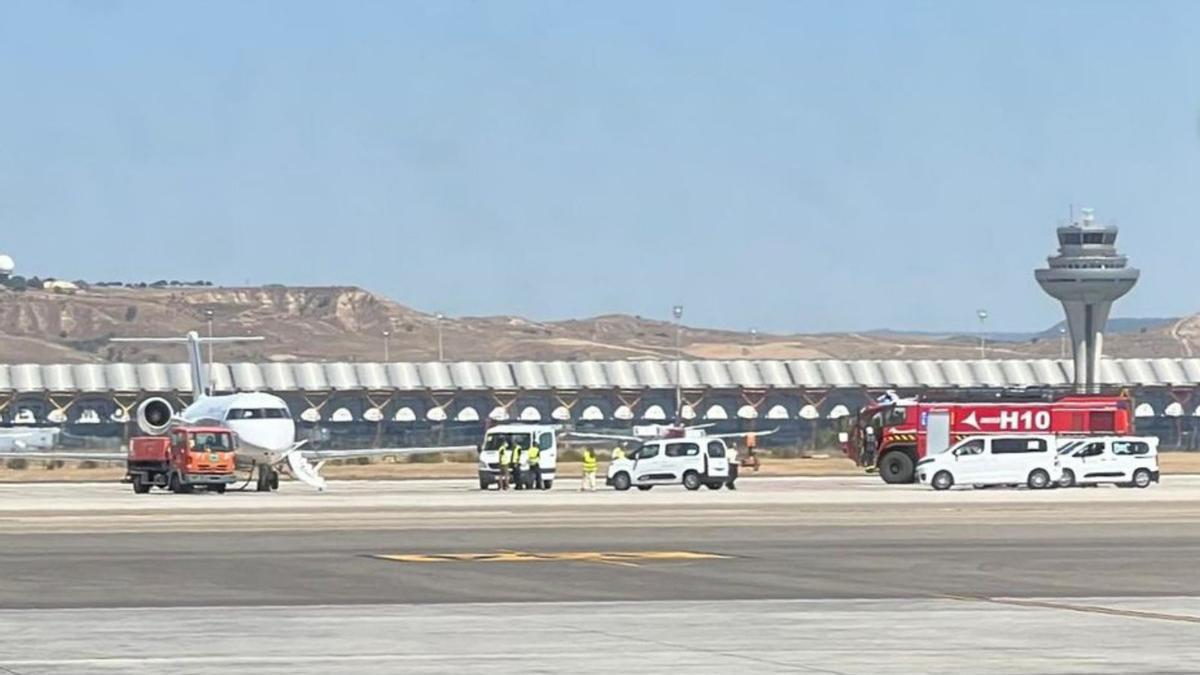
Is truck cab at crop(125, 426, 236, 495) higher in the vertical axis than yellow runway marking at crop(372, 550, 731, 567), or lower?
higher

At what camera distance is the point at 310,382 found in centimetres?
15412

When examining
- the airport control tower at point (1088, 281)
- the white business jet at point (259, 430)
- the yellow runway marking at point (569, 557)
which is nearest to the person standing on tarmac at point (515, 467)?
the white business jet at point (259, 430)

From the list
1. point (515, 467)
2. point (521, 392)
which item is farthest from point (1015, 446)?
point (521, 392)

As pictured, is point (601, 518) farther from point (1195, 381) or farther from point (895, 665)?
point (1195, 381)

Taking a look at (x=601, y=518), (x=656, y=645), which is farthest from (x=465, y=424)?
(x=656, y=645)

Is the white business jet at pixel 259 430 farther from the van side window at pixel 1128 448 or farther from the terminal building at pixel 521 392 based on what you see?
the terminal building at pixel 521 392

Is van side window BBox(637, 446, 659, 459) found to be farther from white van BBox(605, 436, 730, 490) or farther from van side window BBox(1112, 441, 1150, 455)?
van side window BBox(1112, 441, 1150, 455)

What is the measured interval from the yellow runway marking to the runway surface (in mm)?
93

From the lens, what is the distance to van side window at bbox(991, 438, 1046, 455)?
69312mm

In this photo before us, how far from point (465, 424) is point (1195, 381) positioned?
5277cm

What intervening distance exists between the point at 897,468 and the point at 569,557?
39.9 metres

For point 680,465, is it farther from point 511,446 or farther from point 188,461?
point 188,461

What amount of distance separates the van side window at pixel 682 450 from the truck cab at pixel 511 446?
13.0 feet

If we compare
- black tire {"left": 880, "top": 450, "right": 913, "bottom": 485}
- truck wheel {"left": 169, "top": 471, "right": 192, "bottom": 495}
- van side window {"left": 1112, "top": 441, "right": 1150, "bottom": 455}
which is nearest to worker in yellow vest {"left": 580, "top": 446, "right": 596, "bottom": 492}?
black tire {"left": 880, "top": 450, "right": 913, "bottom": 485}
